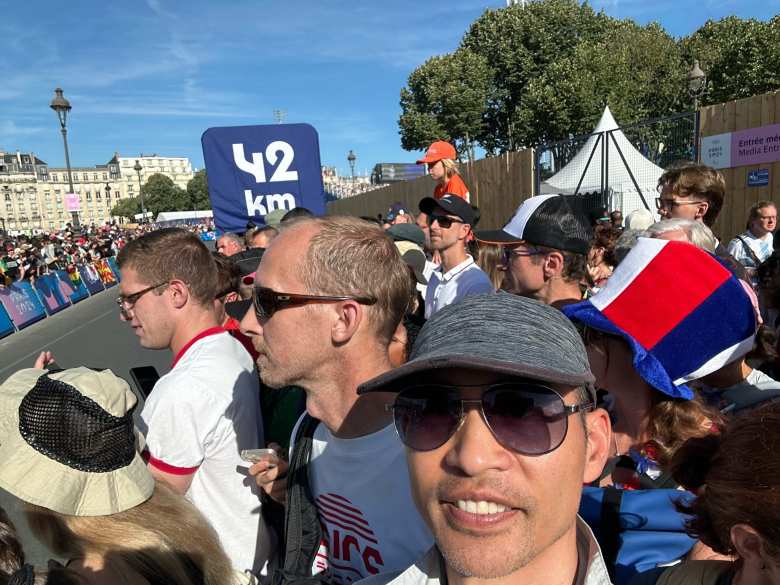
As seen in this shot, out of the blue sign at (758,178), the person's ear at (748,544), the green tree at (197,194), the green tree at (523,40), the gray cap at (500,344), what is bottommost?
the person's ear at (748,544)

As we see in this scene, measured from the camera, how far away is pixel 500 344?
93cm

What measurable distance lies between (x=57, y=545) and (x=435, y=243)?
3.10 metres

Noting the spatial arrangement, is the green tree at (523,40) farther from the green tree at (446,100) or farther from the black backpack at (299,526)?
the black backpack at (299,526)

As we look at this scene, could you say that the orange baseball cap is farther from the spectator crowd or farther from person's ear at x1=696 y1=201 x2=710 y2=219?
the spectator crowd

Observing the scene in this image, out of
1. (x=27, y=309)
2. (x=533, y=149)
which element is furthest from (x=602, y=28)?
(x=27, y=309)

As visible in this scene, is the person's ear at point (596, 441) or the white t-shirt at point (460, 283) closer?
the person's ear at point (596, 441)

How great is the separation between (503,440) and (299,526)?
0.90 metres

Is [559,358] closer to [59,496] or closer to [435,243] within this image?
[59,496]

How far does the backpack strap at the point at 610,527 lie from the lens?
1.25 meters

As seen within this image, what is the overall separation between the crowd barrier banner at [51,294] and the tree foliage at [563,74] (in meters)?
→ 26.9

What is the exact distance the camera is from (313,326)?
174 cm

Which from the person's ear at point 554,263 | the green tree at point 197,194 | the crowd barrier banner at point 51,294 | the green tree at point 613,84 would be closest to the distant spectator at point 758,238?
the person's ear at point 554,263

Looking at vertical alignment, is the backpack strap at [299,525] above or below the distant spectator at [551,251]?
below

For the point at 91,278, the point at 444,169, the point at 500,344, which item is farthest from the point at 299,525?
the point at 91,278
